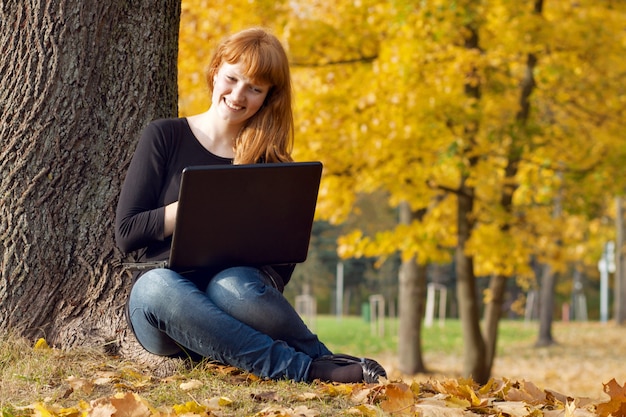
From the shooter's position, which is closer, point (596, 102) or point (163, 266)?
point (163, 266)

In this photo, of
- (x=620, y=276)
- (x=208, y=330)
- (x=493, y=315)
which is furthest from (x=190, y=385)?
(x=620, y=276)

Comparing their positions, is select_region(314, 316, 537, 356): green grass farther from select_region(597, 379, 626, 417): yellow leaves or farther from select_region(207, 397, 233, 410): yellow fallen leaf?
select_region(207, 397, 233, 410): yellow fallen leaf

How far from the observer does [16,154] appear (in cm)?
362

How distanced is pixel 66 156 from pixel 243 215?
92 cm

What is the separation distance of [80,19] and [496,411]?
7.97ft

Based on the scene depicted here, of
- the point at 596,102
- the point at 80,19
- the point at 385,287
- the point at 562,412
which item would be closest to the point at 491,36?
the point at 596,102

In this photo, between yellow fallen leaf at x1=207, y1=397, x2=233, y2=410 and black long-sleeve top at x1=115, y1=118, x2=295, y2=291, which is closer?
yellow fallen leaf at x1=207, y1=397, x2=233, y2=410

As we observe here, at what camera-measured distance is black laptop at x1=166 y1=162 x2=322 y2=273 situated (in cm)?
314

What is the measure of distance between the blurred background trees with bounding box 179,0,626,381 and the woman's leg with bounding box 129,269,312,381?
5.40m

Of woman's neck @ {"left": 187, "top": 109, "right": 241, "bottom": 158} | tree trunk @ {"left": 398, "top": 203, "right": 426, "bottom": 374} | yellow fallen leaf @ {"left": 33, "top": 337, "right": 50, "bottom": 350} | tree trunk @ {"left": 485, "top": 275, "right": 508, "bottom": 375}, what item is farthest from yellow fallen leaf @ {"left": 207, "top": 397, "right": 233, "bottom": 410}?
tree trunk @ {"left": 398, "top": 203, "right": 426, "bottom": 374}

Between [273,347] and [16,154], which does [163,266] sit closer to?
[273,347]

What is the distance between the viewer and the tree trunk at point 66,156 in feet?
11.8

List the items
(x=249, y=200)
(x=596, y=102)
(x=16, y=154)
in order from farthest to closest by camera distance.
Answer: (x=596, y=102) → (x=16, y=154) → (x=249, y=200)

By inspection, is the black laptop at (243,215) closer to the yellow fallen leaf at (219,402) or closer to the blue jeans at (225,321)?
the blue jeans at (225,321)
